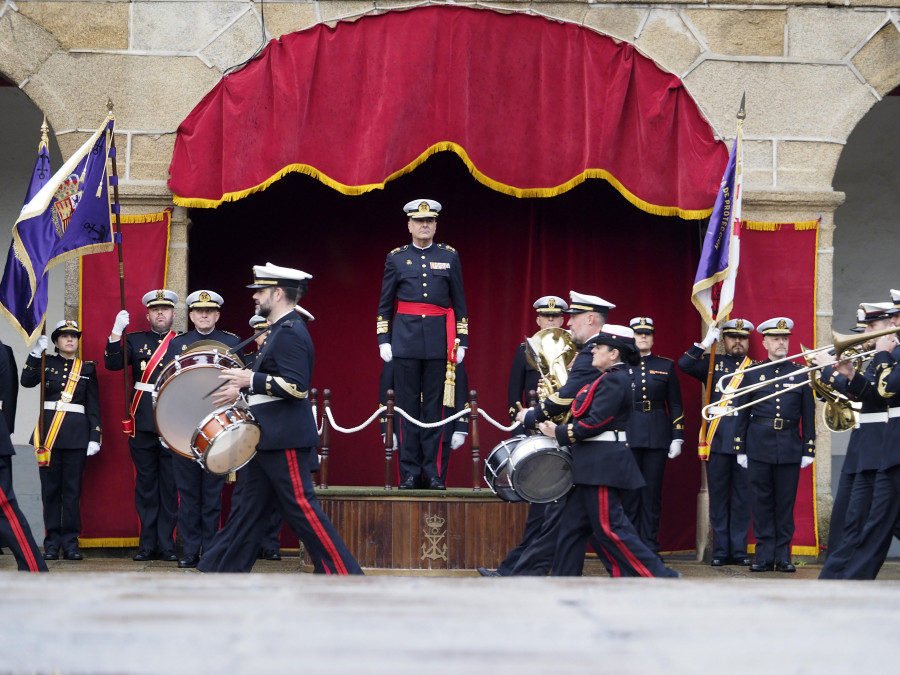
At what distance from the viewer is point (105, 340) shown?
895cm

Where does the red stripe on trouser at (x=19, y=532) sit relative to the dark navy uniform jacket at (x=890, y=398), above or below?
below

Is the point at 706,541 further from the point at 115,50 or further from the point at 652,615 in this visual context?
the point at 652,615

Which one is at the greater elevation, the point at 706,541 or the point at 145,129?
the point at 145,129

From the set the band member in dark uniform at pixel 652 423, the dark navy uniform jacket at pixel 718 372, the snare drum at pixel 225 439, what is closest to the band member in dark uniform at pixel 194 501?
the snare drum at pixel 225 439

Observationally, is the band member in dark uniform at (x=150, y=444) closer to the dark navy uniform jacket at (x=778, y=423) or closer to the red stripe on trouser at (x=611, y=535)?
the red stripe on trouser at (x=611, y=535)

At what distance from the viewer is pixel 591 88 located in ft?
28.8

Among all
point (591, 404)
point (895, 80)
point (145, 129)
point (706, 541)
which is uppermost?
point (895, 80)

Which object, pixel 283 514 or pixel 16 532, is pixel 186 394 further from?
pixel 16 532

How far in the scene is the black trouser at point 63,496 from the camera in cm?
869

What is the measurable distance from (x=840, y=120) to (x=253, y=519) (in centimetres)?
592

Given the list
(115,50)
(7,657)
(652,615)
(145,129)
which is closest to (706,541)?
(145,129)

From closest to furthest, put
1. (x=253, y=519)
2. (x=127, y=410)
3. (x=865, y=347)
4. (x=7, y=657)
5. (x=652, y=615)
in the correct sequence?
(x=7, y=657) → (x=652, y=615) → (x=253, y=519) → (x=865, y=347) → (x=127, y=410)

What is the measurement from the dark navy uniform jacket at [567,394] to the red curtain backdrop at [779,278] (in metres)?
3.18

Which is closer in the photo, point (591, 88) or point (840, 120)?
point (591, 88)
